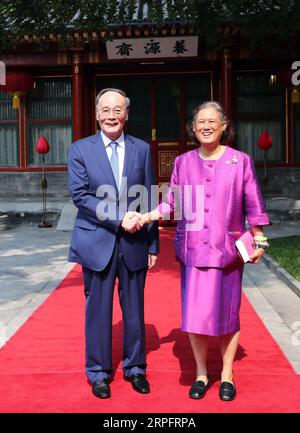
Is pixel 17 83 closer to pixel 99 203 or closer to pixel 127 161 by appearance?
pixel 127 161

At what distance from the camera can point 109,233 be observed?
3566 mm

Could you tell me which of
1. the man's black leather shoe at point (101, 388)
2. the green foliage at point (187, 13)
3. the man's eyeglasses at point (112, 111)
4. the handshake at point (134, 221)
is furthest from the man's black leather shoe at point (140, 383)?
the green foliage at point (187, 13)

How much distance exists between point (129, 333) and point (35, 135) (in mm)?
10231

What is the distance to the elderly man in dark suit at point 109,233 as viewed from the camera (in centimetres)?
354

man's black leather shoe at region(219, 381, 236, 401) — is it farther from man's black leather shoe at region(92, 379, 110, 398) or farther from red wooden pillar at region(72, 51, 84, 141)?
red wooden pillar at region(72, 51, 84, 141)

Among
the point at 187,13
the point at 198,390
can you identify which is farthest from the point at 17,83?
the point at 198,390

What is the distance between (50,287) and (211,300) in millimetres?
3473

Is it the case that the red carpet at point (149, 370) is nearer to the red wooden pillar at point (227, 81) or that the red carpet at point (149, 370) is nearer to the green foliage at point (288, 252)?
the green foliage at point (288, 252)

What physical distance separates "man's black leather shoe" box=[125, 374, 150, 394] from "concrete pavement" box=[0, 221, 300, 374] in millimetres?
1018

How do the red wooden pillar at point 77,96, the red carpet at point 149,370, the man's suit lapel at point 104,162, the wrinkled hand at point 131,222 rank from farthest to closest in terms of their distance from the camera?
the red wooden pillar at point 77,96
the man's suit lapel at point 104,162
the wrinkled hand at point 131,222
the red carpet at point 149,370

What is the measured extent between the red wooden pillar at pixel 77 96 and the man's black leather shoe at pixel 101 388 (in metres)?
9.06

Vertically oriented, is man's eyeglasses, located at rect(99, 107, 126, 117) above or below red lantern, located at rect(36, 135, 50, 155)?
below

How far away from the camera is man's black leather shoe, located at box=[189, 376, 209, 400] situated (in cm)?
344

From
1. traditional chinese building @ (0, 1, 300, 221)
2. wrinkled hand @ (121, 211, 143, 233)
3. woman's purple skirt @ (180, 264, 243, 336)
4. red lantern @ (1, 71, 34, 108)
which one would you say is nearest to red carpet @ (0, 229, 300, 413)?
woman's purple skirt @ (180, 264, 243, 336)
